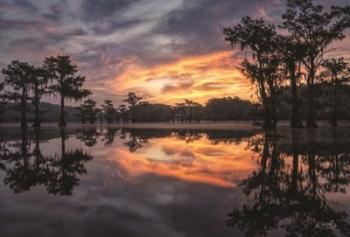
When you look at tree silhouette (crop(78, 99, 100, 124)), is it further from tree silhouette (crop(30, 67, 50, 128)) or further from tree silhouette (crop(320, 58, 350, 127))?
tree silhouette (crop(320, 58, 350, 127))

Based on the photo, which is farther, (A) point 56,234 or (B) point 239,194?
(B) point 239,194

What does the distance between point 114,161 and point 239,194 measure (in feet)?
17.8

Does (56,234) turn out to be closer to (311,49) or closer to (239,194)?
(239,194)

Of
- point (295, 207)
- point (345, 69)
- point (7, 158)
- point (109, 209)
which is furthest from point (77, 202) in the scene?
point (345, 69)

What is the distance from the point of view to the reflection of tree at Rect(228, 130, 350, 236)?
3.76m

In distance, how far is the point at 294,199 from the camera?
4973mm

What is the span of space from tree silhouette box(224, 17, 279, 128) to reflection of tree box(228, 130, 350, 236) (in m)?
27.2

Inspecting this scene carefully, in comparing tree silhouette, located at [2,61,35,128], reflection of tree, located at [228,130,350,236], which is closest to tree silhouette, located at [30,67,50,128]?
tree silhouette, located at [2,61,35,128]

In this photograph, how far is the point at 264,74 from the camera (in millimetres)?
35188

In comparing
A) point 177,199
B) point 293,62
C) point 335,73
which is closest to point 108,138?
point 177,199

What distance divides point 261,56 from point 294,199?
32230mm

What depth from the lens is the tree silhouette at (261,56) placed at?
33469 millimetres

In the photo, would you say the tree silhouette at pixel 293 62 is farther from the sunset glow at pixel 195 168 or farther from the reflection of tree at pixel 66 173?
the reflection of tree at pixel 66 173

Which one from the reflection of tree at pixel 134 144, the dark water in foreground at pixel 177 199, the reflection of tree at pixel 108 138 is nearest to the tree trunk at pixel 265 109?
the reflection of tree at pixel 108 138
